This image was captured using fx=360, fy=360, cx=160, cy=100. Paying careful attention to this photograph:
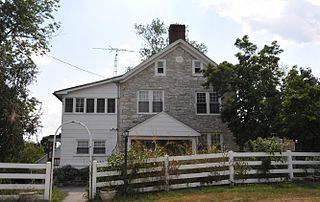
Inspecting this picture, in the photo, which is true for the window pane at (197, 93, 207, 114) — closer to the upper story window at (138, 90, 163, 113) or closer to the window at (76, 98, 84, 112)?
the upper story window at (138, 90, 163, 113)

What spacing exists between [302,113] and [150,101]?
35.9 ft

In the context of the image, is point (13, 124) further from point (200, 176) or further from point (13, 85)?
point (200, 176)

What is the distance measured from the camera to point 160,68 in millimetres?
24906

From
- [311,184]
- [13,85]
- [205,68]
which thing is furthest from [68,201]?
[205,68]

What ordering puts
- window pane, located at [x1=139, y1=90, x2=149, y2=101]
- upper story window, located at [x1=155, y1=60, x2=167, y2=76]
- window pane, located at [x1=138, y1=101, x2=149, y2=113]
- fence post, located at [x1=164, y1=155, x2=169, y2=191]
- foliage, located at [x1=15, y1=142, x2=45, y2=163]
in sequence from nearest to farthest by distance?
fence post, located at [x1=164, y1=155, x2=169, y2=191] < foliage, located at [x1=15, y1=142, x2=45, y2=163] < window pane, located at [x1=138, y1=101, x2=149, y2=113] < window pane, located at [x1=139, y1=90, x2=149, y2=101] < upper story window, located at [x1=155, y1=60, x2=167, y2=76]

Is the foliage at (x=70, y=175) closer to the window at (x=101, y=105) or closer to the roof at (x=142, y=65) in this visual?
the window at (x=101, y=105)

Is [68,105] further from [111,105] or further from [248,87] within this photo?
[248,87]

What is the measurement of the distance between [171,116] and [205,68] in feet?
13.3

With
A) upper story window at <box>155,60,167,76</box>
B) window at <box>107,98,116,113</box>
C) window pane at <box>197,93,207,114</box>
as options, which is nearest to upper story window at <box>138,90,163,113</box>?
upper story window at <box>155,60,167,76</box>

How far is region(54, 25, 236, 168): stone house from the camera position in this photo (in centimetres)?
2289

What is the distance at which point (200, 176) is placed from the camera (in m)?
13.8

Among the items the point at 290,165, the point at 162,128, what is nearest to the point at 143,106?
the point at 162,128

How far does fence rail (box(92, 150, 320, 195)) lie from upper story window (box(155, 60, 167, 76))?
37.1 feet

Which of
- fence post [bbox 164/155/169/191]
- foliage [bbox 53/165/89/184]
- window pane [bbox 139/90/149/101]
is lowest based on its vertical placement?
foliage [bbox 53/165/89/184]
